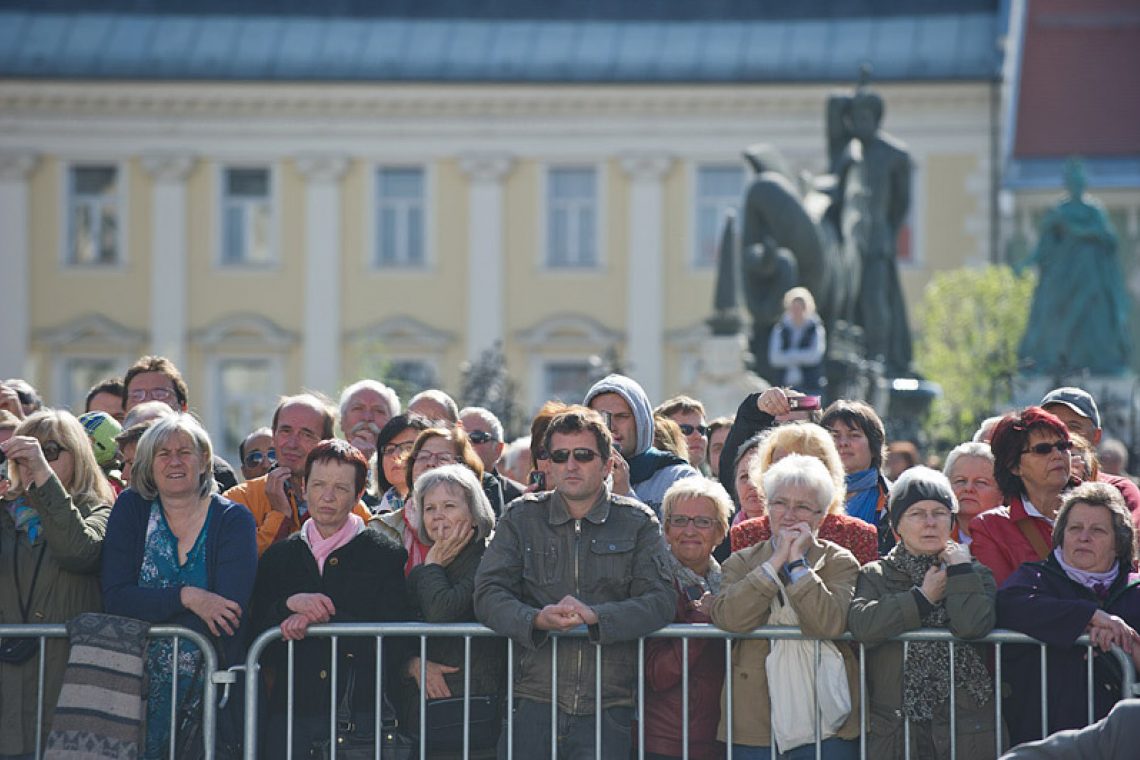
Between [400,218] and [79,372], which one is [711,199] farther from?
[79,372]

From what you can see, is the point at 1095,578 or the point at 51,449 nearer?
the point at 1095,578

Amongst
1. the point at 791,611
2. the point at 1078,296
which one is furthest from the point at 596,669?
the point at 1078,296

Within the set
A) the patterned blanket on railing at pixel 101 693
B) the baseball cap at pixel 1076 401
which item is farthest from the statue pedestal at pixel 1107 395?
the patterned blanket on railing at pixel 101 693

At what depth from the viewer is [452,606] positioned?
8.19 m

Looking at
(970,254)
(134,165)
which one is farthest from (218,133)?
(970,254)

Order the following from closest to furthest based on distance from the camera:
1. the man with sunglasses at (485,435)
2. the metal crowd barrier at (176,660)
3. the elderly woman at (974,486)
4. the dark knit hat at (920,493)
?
the dark knit hat at (920,493), the metal crowd barrier at (176,660), the elderly woman at (974,486), the man with sunglasses at (485,435)

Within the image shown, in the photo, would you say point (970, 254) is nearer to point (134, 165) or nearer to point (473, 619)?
point (134, 165)

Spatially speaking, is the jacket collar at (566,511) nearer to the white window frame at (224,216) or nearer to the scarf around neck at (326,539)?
the scarf around neck at (326,539)

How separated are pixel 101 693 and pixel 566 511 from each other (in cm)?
176

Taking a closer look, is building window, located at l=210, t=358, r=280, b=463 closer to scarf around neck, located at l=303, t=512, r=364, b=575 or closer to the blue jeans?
scarf around neck, located at l=303, t=512, r=364, b=575

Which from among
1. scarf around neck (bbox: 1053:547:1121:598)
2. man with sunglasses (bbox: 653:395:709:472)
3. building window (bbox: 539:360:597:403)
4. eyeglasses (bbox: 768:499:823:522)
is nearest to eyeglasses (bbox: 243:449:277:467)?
man with sunglasses (bbox: 653:395:709:472)

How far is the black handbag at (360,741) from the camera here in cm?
816

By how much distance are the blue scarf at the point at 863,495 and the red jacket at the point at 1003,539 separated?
0.66m

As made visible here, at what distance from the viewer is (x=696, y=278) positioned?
4075 cm
